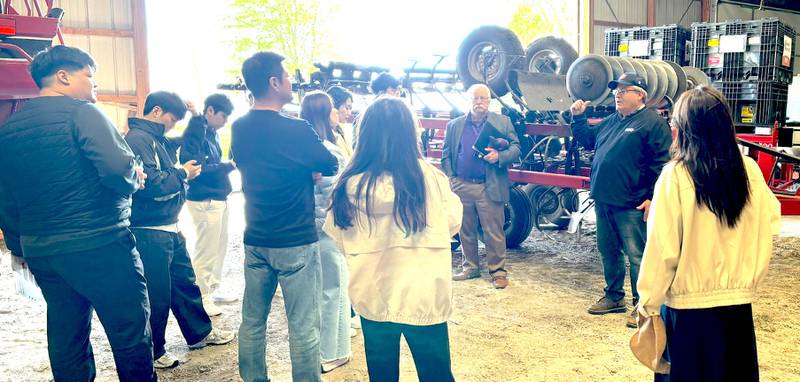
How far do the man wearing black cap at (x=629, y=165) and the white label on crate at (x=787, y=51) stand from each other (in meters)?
5.28

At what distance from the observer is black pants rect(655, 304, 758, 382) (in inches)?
84.6

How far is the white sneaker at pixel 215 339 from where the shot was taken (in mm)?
3929

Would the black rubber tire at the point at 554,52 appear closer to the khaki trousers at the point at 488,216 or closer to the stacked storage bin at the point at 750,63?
the khaki trousers at the point at 488,216

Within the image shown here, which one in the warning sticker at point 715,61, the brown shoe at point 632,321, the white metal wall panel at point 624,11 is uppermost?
the white metal wall panel at point 624,11

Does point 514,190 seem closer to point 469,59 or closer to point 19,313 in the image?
point 469,59

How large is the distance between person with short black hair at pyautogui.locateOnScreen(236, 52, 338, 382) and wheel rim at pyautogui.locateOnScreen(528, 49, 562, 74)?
4.37 meters

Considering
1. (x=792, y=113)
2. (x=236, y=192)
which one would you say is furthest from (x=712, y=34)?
(x=236, y=192)

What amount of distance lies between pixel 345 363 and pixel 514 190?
3388 millimetres

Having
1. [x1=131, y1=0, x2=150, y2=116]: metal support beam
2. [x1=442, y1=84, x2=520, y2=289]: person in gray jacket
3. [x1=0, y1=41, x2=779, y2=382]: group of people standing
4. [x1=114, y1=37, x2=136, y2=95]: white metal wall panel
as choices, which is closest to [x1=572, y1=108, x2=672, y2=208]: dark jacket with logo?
[x1=442, y1=84, x2=520, y2=289]: person in gray jacket

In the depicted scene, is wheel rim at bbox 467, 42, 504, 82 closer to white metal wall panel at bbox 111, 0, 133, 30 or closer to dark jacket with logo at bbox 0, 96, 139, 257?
dark jacket with logo at bbox 0, 96, 139, 257

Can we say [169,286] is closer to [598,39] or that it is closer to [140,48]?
[140,48]

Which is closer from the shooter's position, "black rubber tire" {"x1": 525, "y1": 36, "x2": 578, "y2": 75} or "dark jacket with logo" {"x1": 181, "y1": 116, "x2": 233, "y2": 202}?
"dark jacket with logo" {"x1": 181, "y1": 116, "x2": 233, "y2": 202}

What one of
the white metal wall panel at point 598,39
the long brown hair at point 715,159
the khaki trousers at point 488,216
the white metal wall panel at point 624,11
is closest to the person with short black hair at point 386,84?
the khaki trousers at point 488,216

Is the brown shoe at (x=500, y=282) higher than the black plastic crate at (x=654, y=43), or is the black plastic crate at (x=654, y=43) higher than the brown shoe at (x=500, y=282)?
the black plastic crate at (x=654, y=43)
